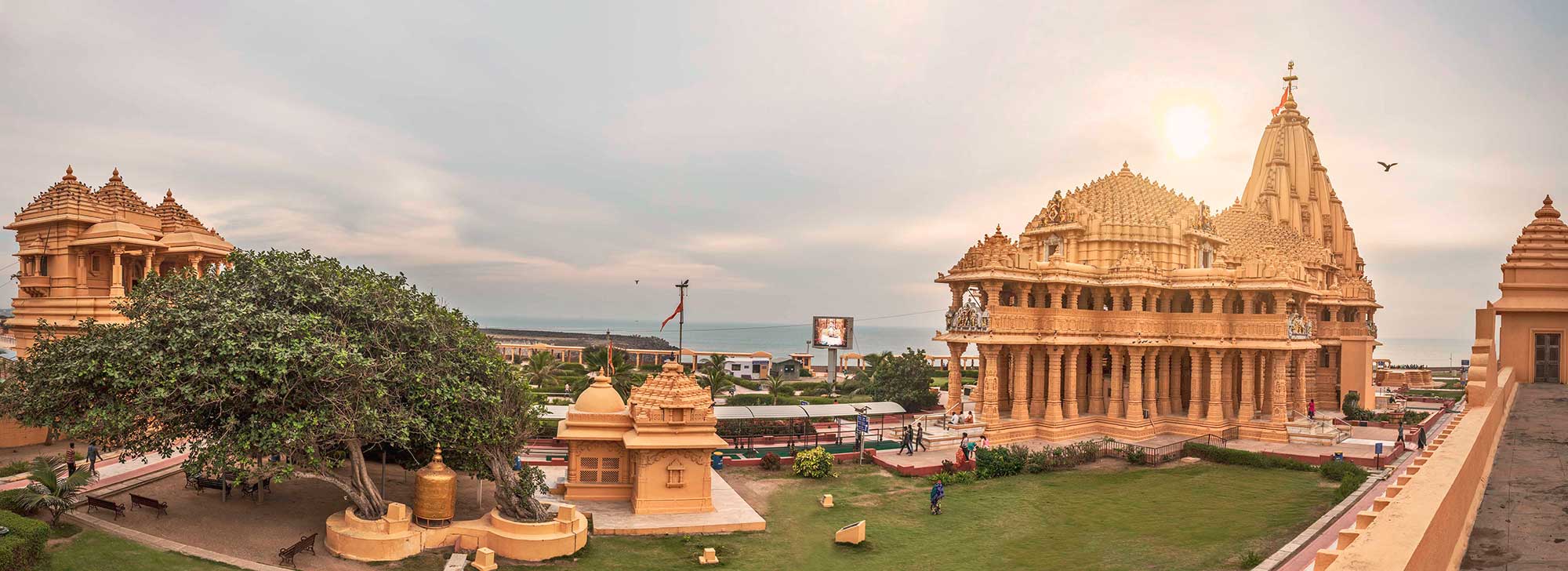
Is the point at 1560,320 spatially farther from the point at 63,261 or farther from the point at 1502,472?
the point at 63,261

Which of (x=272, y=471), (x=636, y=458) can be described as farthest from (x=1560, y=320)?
(x=272, y=471)

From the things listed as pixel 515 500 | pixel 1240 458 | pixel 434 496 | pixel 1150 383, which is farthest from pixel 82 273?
pixel 1240 458

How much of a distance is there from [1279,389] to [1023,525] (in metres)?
18.8

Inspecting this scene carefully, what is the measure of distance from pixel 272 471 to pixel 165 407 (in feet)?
8.51

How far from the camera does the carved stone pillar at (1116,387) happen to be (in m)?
36.4

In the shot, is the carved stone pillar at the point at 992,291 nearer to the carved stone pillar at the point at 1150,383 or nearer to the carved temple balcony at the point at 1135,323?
the carved temple balcony at the point at 1135,323

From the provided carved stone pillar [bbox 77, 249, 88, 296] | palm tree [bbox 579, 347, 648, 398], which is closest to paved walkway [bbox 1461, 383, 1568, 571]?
palm tree [bbox 579, 347, 648, 398]

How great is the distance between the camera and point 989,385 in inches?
1388

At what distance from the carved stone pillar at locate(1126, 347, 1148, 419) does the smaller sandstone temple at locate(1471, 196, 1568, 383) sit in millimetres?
13022

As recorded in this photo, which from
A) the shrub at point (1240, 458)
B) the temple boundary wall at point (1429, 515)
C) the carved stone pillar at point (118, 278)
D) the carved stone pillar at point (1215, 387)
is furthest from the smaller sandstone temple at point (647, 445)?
the carved stone pillar at point (1215, 387)

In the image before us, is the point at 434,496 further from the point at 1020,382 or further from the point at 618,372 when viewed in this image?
the point at 1020,382

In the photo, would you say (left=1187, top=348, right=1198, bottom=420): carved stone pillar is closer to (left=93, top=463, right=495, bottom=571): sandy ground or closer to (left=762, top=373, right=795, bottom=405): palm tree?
(left=762, top=373, right=795, bottom=405): palm tree

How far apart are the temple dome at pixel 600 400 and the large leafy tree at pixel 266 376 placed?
336 centimetres

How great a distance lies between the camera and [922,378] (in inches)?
1784
